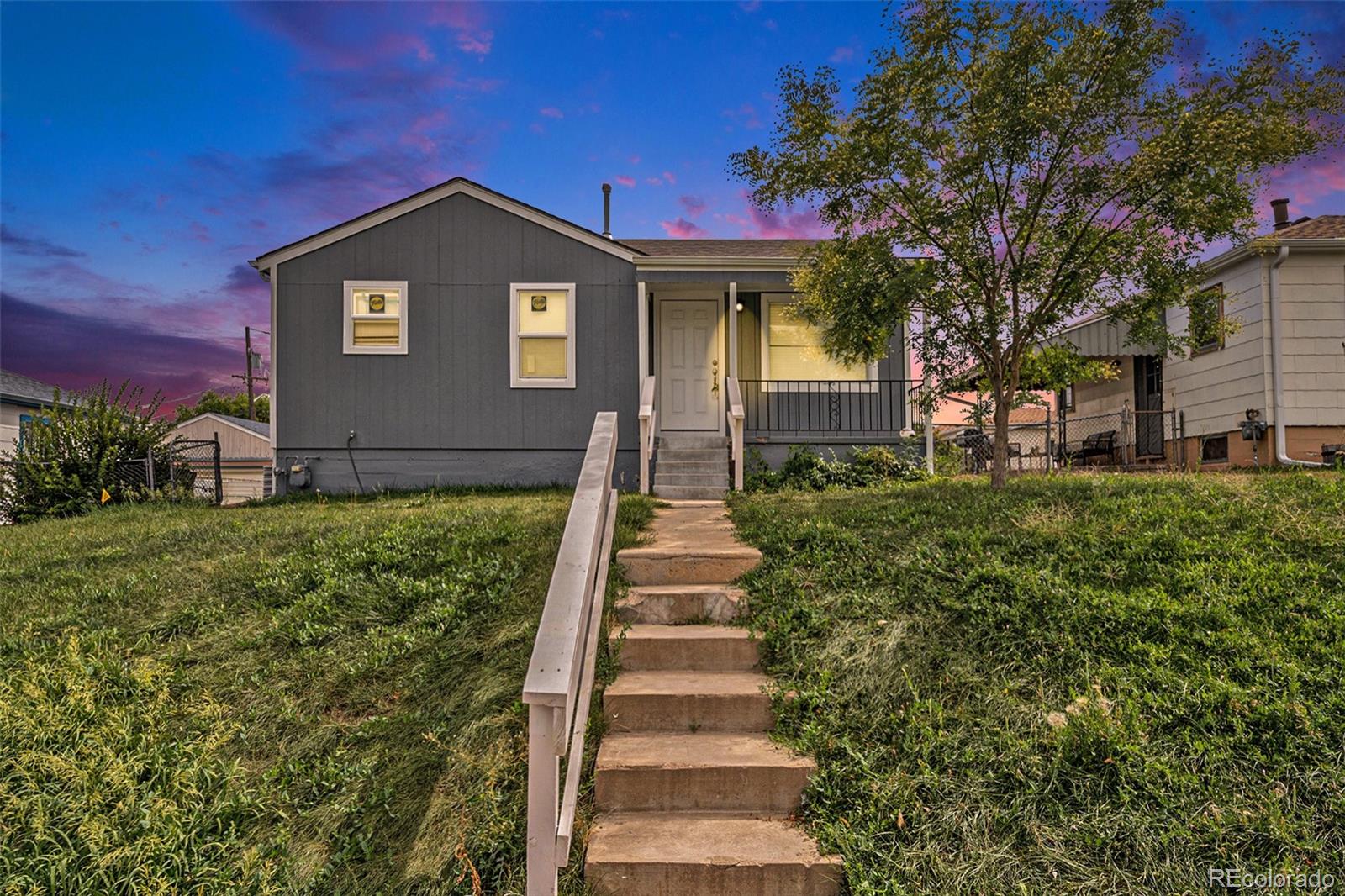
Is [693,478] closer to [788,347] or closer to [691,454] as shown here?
[691,454]

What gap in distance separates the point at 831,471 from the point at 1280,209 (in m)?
9.64

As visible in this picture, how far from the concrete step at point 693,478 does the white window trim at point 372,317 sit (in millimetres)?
4391

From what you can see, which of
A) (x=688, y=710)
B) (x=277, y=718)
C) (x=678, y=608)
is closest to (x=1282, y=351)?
(x=678, y=608)

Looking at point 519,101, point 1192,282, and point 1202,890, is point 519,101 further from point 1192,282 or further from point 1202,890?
point 1202,890

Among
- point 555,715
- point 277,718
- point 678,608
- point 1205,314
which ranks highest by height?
point 1205,314

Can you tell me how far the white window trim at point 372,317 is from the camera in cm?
1059

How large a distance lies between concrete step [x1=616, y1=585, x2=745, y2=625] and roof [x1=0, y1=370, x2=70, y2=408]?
17725 millimetres

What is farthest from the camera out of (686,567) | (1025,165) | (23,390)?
(23,390)

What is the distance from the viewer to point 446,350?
1062cm

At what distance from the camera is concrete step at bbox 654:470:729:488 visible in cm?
936

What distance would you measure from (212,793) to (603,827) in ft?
5.62

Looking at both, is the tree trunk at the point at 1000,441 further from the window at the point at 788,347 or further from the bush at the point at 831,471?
the window at the point at 788,347

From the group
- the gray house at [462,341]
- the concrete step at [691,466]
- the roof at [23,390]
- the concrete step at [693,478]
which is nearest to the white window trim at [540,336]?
the gray house at [462,341]

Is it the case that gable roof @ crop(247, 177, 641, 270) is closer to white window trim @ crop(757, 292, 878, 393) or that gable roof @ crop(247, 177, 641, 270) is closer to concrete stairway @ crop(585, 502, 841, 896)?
white window trim @ crop(757, 292, 878, 393)
